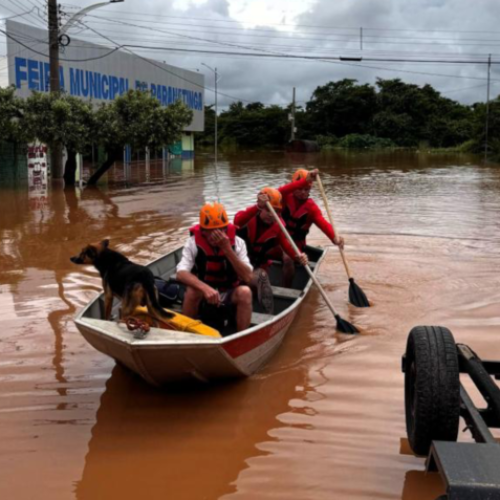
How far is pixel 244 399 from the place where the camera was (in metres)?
4.80

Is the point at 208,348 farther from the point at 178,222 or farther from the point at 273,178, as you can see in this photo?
the point at 273,178

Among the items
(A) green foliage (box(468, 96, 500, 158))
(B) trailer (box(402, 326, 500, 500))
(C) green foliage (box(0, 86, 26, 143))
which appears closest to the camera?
(B) trailer (box(402, 326, 500, 500))

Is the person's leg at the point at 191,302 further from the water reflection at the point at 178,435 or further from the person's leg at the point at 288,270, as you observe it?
the person's leg at the point at 288,270

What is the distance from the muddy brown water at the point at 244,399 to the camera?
3.65 metres

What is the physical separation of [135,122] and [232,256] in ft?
55.2

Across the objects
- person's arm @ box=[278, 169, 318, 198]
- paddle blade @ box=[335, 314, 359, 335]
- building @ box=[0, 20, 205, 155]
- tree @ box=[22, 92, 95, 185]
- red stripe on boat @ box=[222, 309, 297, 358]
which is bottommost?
paddle blade @ box=[335, 314, 359, 335]

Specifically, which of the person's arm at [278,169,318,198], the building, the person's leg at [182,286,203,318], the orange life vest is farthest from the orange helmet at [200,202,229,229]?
the building

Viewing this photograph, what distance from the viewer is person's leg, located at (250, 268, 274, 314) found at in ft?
19.4

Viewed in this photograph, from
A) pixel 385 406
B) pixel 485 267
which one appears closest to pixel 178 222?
pixel 485 267

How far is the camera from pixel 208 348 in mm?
4152

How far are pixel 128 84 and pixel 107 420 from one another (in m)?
29.3

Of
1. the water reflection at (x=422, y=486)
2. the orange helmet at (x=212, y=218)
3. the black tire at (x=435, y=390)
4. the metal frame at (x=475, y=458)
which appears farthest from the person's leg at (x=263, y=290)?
the metal frame at (x=475, y=458)

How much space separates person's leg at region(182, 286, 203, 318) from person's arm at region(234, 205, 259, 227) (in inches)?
64.2

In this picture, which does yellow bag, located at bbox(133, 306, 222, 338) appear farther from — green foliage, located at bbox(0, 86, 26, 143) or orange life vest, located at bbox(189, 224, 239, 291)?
green foliage, located at bbox(0, 86, 26, 143)
